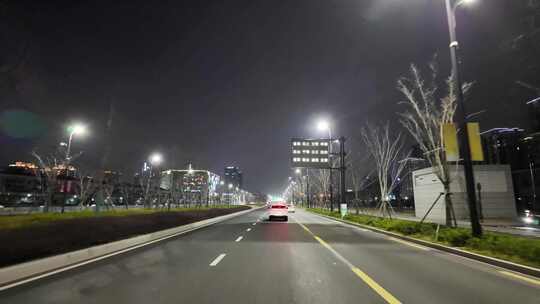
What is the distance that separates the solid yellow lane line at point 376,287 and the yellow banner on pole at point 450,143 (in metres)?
8.39

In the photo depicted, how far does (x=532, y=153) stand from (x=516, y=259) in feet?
206

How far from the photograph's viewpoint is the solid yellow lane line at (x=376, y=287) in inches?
225

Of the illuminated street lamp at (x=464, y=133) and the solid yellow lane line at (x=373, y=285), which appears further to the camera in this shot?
the illuminated street lamp at (x=464, y=133)

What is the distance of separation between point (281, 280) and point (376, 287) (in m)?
1.98

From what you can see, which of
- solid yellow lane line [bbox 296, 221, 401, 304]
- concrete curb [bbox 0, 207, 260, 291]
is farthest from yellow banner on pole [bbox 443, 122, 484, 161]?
concrete curb [bbox 0, 207, 260, 291]

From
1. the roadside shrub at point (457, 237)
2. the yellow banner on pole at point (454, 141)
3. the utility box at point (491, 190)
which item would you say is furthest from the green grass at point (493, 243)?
the utility box at point (491, 190)

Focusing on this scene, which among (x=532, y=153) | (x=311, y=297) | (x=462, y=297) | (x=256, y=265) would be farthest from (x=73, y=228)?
(x=532, y=153)

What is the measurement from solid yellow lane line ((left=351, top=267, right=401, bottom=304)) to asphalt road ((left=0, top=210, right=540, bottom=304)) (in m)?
0.02

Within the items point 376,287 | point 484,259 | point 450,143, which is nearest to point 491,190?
point 450,143

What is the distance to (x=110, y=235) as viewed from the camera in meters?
14.8

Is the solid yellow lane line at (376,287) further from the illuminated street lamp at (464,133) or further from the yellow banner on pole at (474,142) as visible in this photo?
the yellow banner on pole at (474,142)

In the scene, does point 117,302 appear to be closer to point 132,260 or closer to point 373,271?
point 132,260

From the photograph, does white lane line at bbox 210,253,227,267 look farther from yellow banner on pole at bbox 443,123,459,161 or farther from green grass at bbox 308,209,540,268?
yellow banner on pole at bbox 443,123,459,161

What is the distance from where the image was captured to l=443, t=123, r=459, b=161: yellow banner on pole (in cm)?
1405
